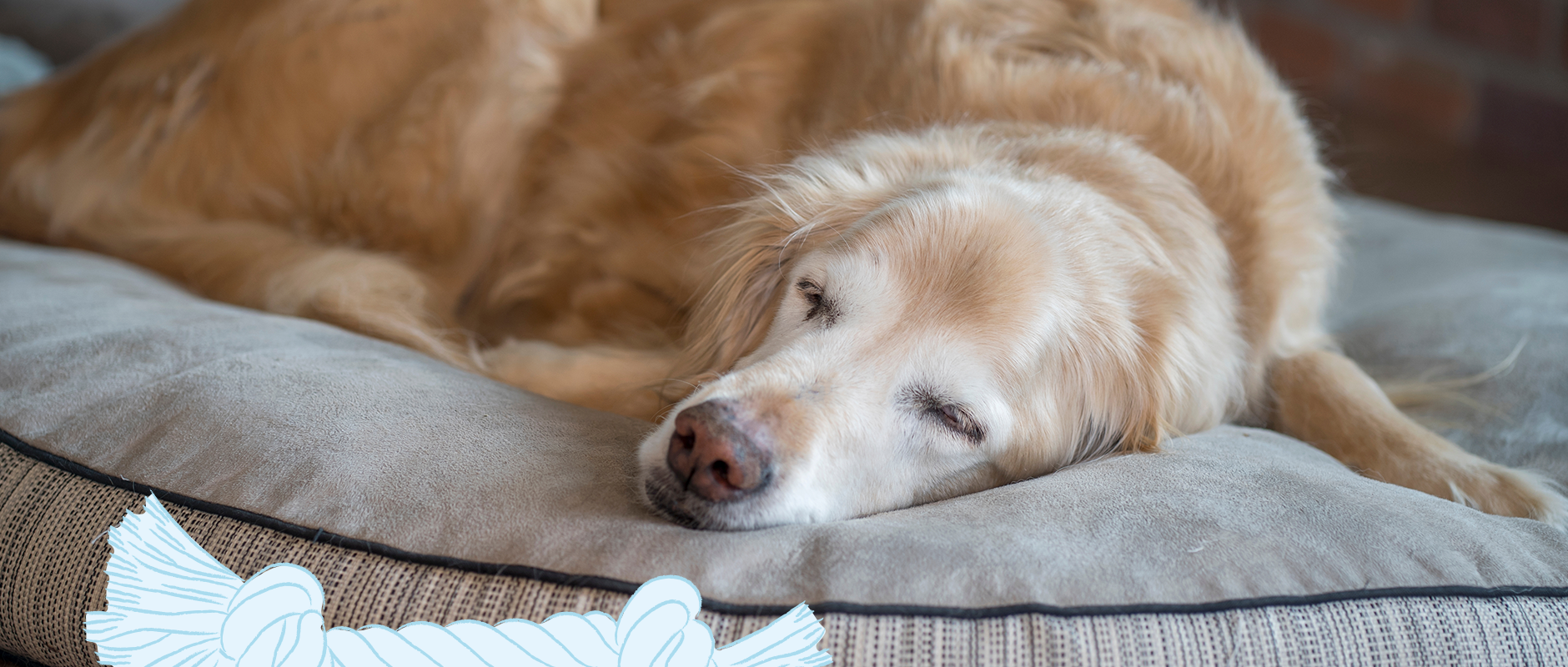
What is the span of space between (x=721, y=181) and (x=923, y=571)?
102cm

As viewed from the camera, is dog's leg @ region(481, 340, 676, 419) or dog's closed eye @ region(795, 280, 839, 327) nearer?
dog's closed eye @ region(795, 280, 839, 327)

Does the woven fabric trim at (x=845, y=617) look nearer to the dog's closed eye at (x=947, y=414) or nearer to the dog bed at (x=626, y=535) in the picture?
the dog bed at (x=626, y=535)

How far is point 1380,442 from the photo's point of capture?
1318 millimetres

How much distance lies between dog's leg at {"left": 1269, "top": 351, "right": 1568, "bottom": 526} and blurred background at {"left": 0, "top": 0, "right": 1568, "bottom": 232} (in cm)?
156

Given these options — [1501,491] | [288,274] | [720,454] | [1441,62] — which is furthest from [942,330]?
[1441,62]

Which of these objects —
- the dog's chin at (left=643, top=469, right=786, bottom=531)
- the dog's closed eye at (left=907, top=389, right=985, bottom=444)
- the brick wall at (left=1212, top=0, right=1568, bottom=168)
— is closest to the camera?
the dog's chin at (left=643, top=469, right=786, bottom=531)

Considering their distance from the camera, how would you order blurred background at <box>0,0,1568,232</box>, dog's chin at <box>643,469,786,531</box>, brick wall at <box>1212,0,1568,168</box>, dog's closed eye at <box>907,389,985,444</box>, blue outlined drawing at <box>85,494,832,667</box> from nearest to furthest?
blue outlined drawing at <box>85,494,832,667</box>
dog's chin at <box>643,469,786,531</box>
dog's closed eye at <box>907,389,985,444</box>
blurred background at <box>0,0,1568,232</box>
brick wall at <box>1212,0,1568,168</box>

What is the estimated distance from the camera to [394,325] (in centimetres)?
147

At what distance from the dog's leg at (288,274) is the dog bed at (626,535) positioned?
282 mm

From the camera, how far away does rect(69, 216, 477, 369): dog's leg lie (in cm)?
148

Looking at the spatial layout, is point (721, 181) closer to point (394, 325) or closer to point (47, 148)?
point (394, 325)

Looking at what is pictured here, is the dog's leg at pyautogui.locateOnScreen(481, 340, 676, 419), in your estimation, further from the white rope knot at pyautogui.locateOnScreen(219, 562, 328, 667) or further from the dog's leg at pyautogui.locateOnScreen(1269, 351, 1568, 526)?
the dog's leg at pyautogui.locateOnScreen(1269, 351, 1568, 526)

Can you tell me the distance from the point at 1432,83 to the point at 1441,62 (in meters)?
0.08

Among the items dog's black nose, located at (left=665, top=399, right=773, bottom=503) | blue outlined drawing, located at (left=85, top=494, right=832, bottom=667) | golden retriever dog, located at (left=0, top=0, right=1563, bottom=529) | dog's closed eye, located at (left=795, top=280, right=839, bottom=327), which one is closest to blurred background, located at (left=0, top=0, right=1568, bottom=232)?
golden retriever dog, located at (left=0, top=0, right=1563, bottom=529)
